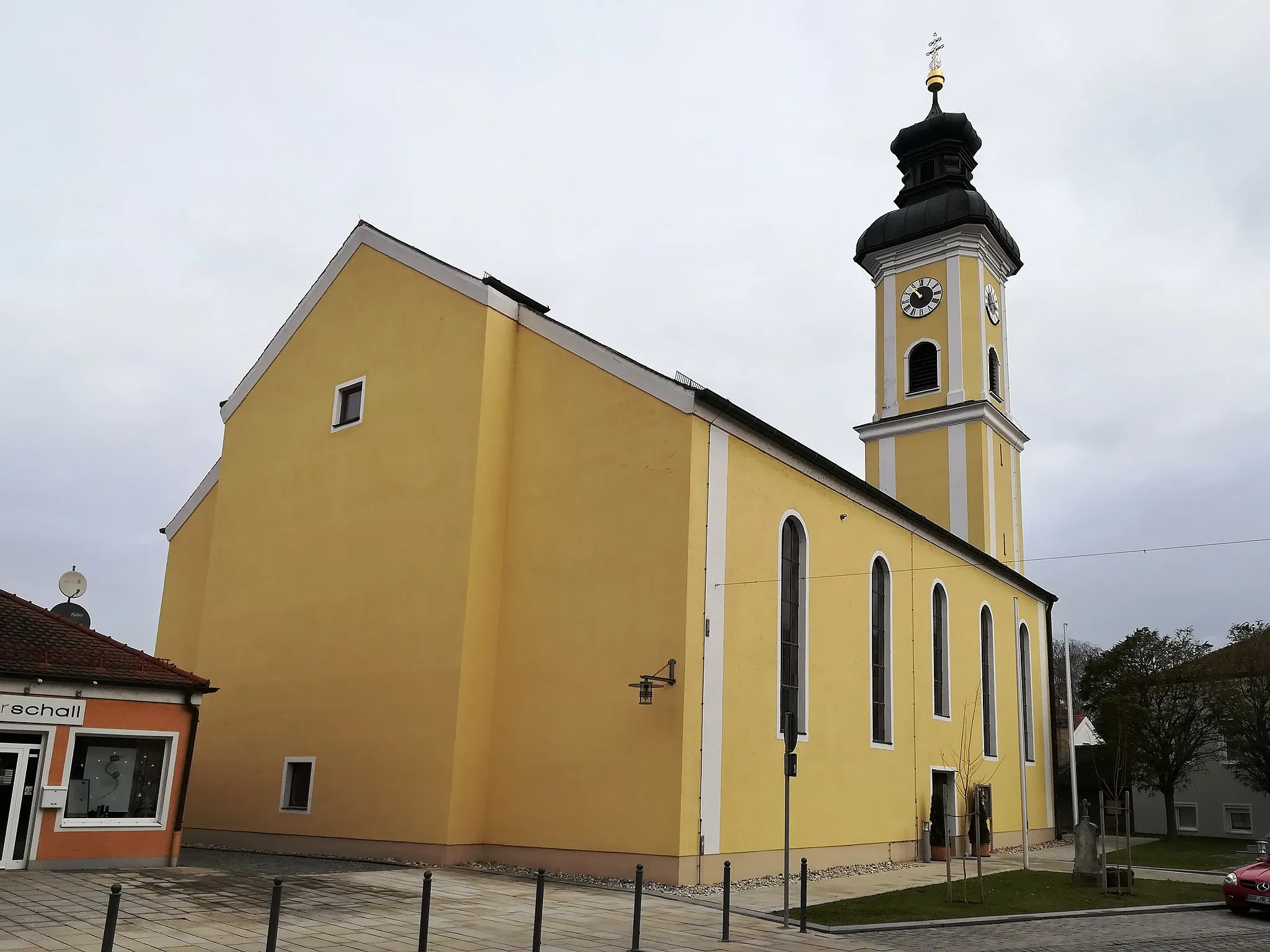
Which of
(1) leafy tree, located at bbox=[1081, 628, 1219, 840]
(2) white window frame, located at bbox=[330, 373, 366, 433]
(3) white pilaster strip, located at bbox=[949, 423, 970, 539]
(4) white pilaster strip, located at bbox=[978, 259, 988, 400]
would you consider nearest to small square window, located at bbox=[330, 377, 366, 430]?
(2) white window frame, located at bbox=[330, 373, 366, 433]

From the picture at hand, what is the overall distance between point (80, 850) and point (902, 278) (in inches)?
1241

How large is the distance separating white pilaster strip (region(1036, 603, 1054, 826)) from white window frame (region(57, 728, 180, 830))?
2645cm

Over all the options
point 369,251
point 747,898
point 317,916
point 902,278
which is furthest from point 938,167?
point 317,916

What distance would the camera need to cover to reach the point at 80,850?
15.8m

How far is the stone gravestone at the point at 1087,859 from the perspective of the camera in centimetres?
1919

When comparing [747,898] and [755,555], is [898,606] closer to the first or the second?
[755,555]

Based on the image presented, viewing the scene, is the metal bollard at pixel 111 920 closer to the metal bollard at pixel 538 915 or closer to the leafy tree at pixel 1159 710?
the metal bollard at pixel 538 915

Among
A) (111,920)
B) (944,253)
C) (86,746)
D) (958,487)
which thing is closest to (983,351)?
(944,253)

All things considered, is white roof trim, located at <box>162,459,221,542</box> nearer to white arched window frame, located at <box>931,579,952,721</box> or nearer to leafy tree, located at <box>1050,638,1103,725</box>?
white arched window frame, located at <box>931,579,952,721</box>

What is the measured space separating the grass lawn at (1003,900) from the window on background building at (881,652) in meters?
3.65

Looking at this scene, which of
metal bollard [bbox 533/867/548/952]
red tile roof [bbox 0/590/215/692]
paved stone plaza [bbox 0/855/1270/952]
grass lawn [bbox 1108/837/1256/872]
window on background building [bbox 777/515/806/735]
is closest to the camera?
metal bollard [bbox 533/867/548/952]

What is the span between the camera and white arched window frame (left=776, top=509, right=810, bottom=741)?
63.6ft

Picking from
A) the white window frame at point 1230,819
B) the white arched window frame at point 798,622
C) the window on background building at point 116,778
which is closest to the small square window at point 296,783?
the window on background building at point 116,778

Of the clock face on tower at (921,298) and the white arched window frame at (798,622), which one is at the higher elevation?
the clock face on tower at (921,298)
